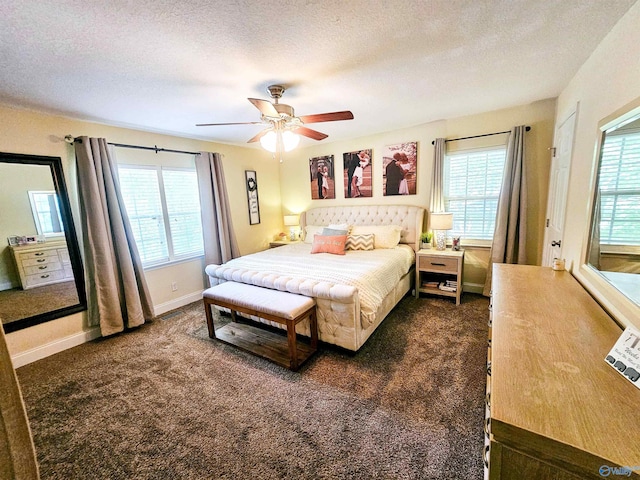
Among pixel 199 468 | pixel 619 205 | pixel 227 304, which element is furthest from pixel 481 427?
pixel 227 304

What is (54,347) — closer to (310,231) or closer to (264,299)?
(264,299)

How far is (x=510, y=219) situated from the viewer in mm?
3037

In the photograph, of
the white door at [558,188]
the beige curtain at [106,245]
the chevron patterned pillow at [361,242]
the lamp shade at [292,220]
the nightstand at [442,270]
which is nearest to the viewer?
the white door at [558,188]

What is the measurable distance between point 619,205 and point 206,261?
4.21 m

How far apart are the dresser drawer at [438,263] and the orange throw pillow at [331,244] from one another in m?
1.07

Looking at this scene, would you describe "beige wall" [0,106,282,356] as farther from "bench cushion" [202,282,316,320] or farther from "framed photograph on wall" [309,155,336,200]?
"bench cushion" [202,282,316,320]

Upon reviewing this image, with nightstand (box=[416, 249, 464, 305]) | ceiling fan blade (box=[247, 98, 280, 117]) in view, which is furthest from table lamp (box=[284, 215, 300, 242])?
ceiling fan blade (box=[247, 98, 280, 117])

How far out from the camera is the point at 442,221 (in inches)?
127

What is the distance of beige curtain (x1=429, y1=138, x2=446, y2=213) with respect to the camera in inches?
133

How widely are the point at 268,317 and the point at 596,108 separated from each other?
2.79 metres

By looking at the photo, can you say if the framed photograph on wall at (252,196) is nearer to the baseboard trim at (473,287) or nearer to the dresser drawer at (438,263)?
the dresser drawer at (438,263)

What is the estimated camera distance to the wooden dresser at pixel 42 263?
7.90 ft

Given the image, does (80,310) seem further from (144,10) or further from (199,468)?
(144,10)

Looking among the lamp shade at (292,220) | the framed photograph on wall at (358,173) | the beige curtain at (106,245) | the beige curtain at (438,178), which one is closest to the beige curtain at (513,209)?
the beige curtain at (438,178)
